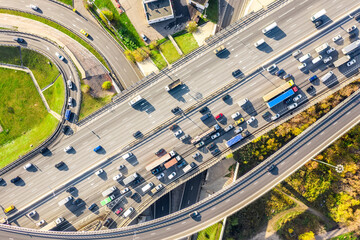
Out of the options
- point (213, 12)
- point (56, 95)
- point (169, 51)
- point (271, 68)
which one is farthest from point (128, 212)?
point (213, 12)

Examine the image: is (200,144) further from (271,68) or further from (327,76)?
(327,76)

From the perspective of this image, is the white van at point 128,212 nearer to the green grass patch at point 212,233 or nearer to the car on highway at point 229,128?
the green grass patch at point 212,233

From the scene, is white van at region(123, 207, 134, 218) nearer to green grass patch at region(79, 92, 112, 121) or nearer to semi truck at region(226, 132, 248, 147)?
green grass patch at region(79, 92, 112, 121)

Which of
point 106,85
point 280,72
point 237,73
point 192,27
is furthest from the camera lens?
point 106,85

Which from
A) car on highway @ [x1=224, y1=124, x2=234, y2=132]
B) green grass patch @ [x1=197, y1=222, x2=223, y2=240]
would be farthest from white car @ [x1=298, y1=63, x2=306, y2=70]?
green grass patch @ [x1=197, y1=222, x2=223, y2=240]

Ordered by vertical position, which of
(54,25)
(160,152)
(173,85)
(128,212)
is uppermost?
(54,25)

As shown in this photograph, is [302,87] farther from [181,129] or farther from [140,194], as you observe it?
[140,194]
